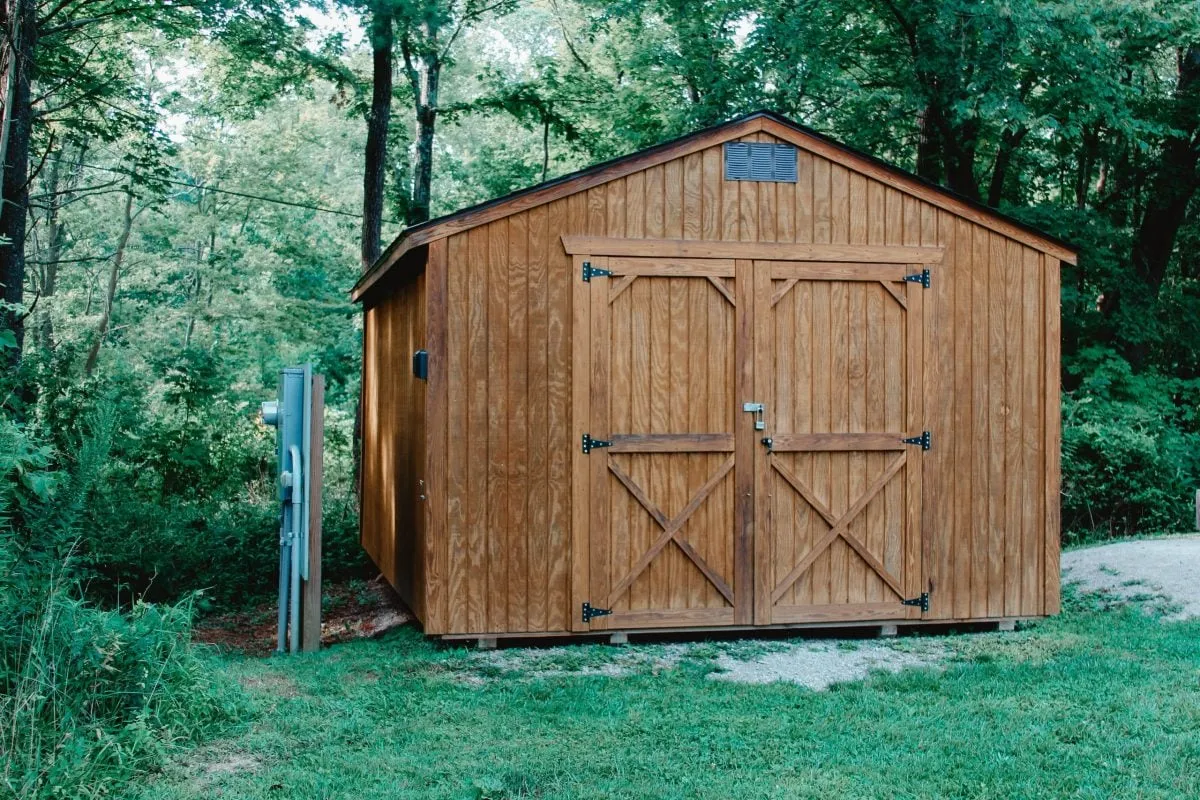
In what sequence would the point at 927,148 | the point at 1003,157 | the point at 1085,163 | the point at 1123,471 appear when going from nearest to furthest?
the point at 1123,471, the point at 927,148, the point at 1003,157, the point at 1085,163

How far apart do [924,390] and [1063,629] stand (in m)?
1.78

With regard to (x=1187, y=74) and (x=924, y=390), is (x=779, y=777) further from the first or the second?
(x=1187, y=74)

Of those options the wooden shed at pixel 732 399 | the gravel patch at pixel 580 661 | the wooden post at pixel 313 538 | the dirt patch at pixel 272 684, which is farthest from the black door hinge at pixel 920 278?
the dirt patch at pixel 272 684

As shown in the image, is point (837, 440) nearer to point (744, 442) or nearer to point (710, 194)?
point (744, 442)

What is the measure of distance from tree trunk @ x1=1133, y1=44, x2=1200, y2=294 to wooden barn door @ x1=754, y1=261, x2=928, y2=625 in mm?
8404

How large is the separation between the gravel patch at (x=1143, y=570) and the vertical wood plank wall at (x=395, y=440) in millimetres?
5060

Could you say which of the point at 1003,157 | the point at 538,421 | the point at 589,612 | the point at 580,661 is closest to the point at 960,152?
the point at 1003,157

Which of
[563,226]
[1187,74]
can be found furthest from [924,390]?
[1187,74]

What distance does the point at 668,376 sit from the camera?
6961 millimetres

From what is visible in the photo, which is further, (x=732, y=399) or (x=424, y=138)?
(x=424, y=138)

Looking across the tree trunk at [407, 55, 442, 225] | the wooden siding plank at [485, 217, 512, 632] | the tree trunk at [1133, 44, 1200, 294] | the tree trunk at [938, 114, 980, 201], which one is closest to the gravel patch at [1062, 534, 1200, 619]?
the wooden siding plank at [485, 217, 512, 632]

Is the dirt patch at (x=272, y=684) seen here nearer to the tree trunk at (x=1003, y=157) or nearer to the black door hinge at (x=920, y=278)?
the black door hinge at (x=920, y=278)

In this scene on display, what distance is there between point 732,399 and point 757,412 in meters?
0.17

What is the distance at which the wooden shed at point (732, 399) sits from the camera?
672 cm
